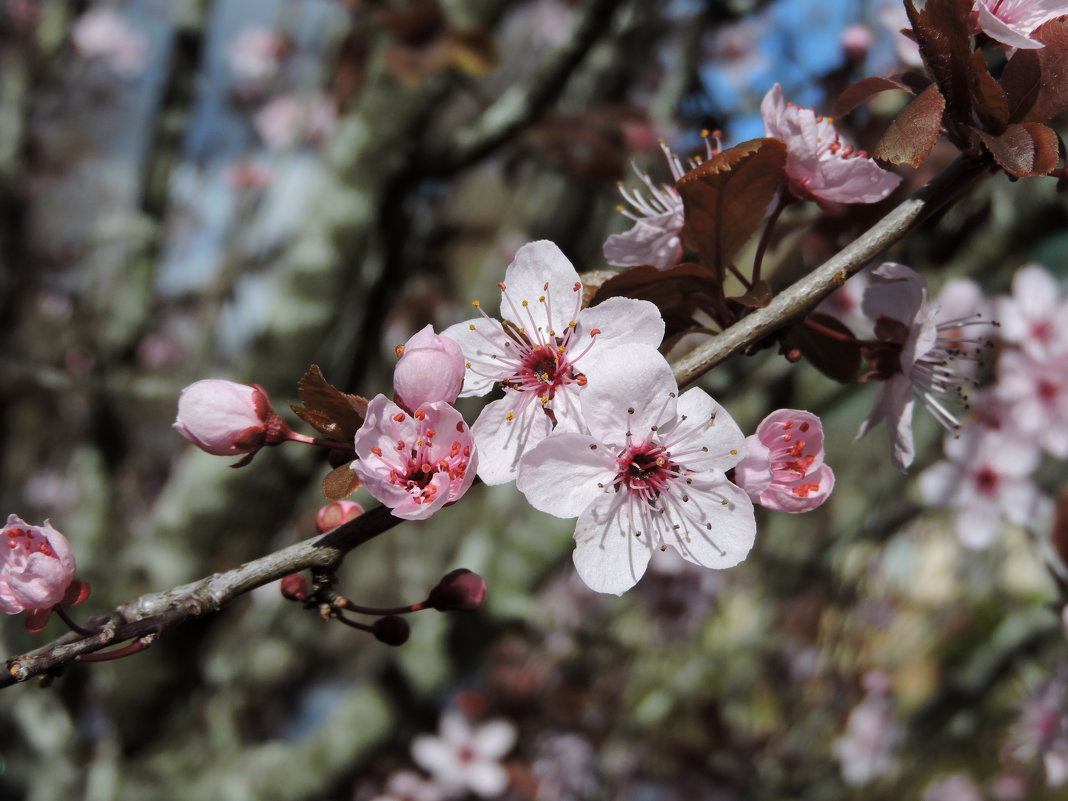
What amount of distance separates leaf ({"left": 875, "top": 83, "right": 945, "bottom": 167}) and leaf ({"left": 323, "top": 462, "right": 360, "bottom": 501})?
559 millimetres

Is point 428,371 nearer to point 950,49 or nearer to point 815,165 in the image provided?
point 815,165

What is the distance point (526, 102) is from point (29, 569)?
1603mm

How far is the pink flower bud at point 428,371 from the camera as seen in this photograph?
727 mm

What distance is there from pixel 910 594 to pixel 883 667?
2.02ft

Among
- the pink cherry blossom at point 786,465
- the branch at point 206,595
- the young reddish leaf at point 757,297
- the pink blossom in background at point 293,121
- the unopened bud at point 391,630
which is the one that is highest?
the young reddish leaf at point 757,297

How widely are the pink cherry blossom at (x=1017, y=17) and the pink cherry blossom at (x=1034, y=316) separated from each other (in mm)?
1115

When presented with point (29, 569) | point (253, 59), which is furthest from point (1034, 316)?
point (253, 59)

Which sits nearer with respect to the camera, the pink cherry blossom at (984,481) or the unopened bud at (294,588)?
the unopened bud at (294,588)

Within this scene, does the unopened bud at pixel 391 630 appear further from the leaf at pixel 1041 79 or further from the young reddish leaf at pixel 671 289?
the leaf at pixel 1041 79

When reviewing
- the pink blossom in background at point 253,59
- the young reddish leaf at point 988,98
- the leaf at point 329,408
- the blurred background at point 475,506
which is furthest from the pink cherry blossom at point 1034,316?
the pink blossom in background at point 253,59

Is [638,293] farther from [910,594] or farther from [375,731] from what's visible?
[910,594]

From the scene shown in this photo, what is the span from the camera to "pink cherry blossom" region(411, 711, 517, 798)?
252 centimetres

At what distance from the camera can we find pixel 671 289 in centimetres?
81

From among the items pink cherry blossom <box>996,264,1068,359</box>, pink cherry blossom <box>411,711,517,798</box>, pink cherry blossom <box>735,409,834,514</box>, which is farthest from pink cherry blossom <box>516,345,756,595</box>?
pink cherry blossom <box>411,711,517,798</box>
